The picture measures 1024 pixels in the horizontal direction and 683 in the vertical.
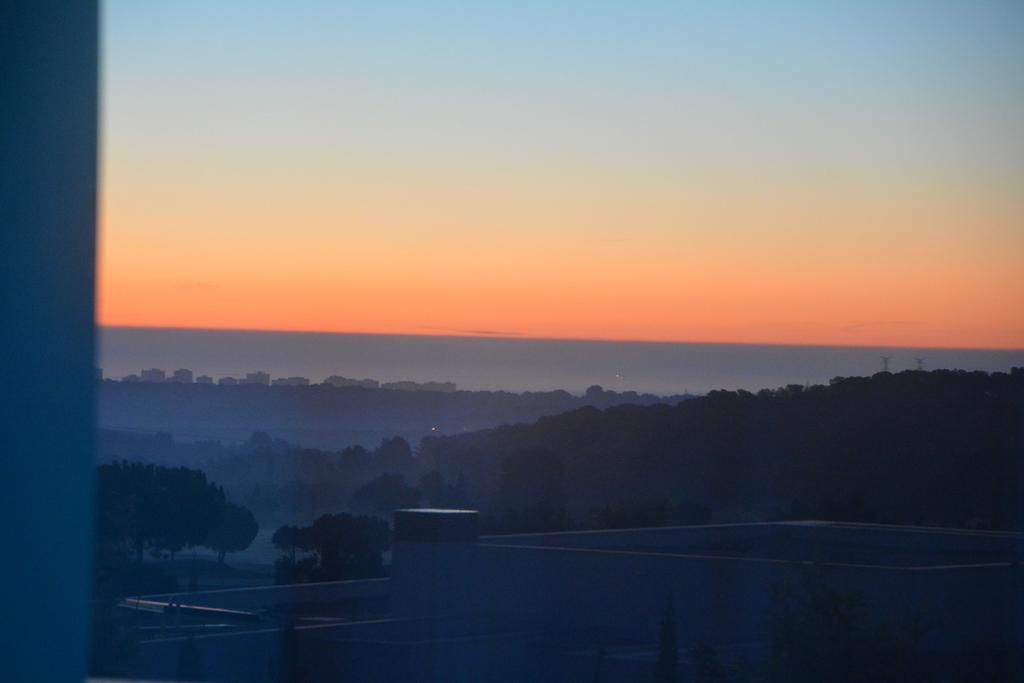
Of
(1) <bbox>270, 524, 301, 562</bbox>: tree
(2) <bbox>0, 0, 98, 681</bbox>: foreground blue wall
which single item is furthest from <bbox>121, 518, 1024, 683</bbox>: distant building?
(2) <bbox>0, 0, 98, 681</bbox>: foreground blue wall

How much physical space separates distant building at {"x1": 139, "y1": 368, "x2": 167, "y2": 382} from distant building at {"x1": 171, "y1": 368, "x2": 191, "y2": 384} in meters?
0.47

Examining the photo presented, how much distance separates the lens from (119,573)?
918 centimetres

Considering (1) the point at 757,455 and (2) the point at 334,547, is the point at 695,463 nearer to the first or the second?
(1) the point at 757,455

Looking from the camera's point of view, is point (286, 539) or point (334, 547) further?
→ point (286, 539)

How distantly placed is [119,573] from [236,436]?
6.81 metres

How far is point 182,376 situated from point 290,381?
2170 mm

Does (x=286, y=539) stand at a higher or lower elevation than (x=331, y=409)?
lower

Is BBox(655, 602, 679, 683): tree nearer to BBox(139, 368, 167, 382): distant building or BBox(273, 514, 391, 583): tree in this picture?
BBox(273, 514, 391, 583): tree

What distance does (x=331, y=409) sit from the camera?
18547 mm

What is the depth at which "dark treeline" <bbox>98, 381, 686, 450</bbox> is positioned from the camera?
50.9 ft

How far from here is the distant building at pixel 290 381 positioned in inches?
727

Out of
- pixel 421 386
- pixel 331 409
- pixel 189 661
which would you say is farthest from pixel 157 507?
pixel 421 386

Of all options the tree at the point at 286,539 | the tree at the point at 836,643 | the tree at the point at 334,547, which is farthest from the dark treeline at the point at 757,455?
A: the tree at the point at 836,643

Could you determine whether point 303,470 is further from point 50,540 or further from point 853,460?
point 50,540
